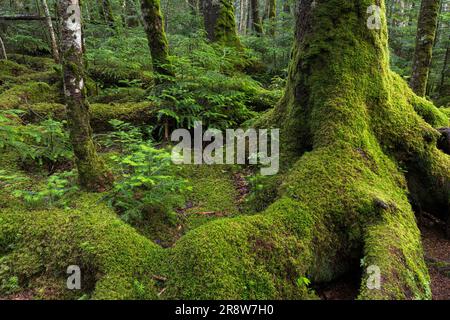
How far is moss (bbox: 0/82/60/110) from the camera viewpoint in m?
8.38

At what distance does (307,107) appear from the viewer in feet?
17.8

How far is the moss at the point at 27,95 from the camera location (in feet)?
27.5

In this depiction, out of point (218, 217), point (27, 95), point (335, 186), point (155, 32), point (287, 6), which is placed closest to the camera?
point (335, 186)

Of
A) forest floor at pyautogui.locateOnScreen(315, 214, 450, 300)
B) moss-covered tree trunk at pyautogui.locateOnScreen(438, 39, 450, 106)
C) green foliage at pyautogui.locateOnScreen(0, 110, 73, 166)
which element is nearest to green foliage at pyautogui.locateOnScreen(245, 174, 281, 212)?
forest floor at pyautogui.locateOnScreen(315, 214, 450, 300)

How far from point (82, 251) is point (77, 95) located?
2.27 meters

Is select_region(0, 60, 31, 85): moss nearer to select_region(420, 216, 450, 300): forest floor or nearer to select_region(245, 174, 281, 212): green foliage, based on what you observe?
select_region(245, 174, 281, 212): green foliage

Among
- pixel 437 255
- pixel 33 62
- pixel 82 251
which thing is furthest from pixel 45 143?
pixel 33 62

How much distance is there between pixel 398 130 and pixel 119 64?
8.79 metres

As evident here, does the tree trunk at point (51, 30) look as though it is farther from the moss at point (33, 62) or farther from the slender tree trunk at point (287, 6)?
the slender tree trunk at point (287, 6)

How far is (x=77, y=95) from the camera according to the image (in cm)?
448

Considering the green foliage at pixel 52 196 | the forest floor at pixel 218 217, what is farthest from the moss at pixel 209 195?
the green foliage at pixel 52 196

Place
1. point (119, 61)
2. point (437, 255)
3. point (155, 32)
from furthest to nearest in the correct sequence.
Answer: point (119, 61), point (155, 32), point (437, 255)

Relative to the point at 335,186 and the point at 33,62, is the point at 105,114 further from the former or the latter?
the point at 33,62
